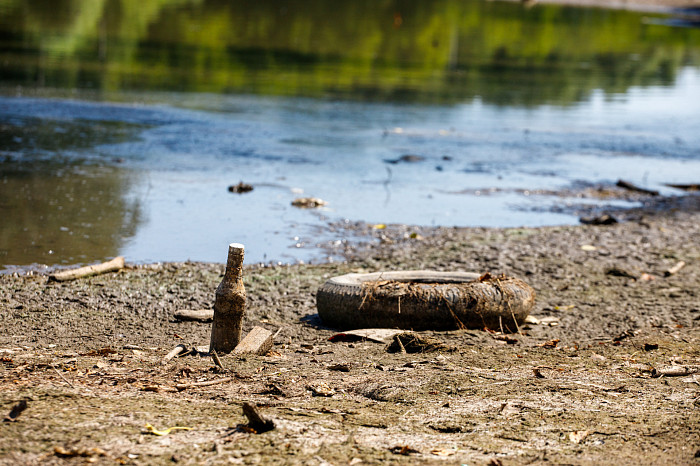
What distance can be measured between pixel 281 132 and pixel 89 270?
8137 millimetres

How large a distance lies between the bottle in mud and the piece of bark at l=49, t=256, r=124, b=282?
8.07ft

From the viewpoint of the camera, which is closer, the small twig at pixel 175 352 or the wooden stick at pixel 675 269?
the small twig at pixel 175 352

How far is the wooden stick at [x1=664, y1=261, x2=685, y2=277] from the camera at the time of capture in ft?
30.6

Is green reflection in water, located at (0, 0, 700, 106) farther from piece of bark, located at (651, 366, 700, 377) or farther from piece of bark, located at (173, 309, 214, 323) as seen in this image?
piece of bark, located at (651, 366, 700, 377)

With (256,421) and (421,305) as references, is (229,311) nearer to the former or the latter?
(256,421)

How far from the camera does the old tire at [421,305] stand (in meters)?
7.18

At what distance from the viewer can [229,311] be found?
5.98 m

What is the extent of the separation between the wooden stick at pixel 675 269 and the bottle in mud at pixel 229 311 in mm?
5462

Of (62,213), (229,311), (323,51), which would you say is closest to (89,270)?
(62,213)

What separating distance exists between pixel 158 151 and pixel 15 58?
973 cm

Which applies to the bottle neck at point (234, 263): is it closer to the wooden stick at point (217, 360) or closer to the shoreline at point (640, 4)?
the wooden stick at point (217, 360)

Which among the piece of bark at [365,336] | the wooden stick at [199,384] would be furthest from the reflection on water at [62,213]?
the wooden stick at [199,384]

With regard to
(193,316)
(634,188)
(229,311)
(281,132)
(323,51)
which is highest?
(323,51)

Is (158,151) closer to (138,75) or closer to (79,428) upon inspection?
(138,75)
